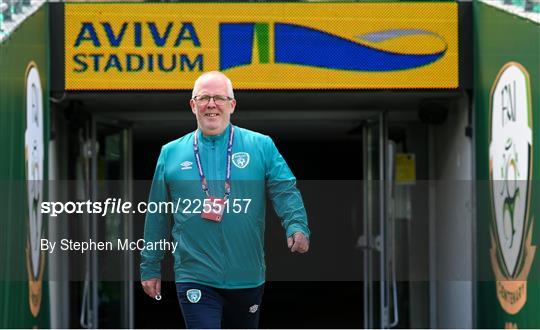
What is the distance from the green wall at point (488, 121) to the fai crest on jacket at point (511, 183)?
86mm

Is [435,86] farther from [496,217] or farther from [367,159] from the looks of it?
[367,159]

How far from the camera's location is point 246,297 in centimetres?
415

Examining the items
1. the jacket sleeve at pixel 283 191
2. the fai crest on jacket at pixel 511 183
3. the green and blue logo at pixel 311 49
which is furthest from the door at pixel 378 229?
the jacket sleeve at pixel 283 191

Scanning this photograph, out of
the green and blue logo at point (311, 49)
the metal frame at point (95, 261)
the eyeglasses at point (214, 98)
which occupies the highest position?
the green and blue logo at point (311, 49)

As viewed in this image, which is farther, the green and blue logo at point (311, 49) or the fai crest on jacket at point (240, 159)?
the green and blue logo at point (311, 49)

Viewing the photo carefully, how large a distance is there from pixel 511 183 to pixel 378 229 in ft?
8.29

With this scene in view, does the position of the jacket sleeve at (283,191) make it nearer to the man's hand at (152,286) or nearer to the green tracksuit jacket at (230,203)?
the green tracksuit jacket at (230,203)

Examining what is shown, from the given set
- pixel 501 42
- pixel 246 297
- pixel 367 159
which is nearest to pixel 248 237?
pixel 246 297

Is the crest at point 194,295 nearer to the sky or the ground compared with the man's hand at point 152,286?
nearer to the ground

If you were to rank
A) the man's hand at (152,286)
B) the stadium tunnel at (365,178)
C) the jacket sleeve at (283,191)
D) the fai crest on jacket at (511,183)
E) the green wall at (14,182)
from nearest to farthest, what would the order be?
the jacket sleeve at (283,191) < the man's hand at (152,286) < the green wall at (14,182) < the fai crest on jacket at (511,183) < the stadium tunnel at (365,178)

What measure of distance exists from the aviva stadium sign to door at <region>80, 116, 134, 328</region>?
1.40 meters

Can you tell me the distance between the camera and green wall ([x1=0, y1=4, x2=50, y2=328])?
5.61 metres

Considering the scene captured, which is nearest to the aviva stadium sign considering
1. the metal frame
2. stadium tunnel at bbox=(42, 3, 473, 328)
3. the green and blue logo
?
the green and blue logo

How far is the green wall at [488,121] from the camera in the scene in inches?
235
